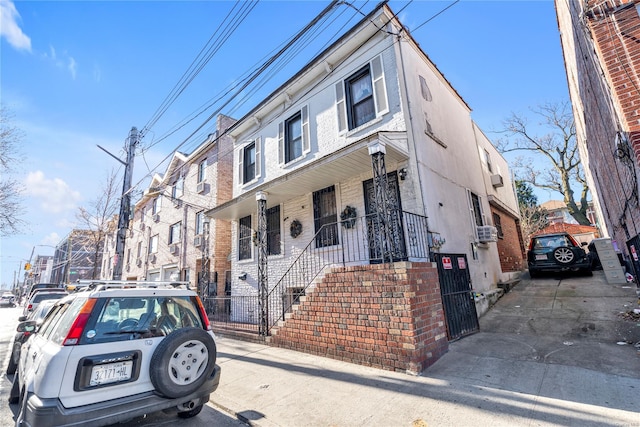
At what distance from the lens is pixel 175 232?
54.7ft

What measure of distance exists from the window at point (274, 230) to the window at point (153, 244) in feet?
38.7

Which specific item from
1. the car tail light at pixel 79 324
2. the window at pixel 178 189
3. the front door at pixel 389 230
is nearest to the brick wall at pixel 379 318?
the front door at pixel 389 230

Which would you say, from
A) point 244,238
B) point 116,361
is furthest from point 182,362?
point 244,238

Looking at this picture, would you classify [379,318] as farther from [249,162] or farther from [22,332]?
[249,162]

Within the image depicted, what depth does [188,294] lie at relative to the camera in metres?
3.64

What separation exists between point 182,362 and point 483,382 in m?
3.87

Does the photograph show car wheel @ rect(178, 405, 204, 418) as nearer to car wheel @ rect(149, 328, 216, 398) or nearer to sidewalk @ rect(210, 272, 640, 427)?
sidewalk @ rect(210, 272, 640, 427)

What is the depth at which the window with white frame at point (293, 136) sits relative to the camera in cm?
917

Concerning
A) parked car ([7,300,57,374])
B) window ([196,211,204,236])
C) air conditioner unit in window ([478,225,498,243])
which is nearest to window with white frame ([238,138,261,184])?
window ([196,211,204,236])

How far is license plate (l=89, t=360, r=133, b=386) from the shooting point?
8.63ft

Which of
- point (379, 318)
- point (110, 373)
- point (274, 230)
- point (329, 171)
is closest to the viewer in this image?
point (110, 373)

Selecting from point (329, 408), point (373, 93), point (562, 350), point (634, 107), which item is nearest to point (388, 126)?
point (373, 93)

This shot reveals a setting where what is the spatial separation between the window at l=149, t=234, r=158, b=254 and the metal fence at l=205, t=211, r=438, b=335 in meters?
9.73

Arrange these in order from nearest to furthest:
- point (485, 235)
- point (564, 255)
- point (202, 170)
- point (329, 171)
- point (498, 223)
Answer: point (329, 171), point (485, 235), point (564, 255), point (498, 223), point (202, 170)
